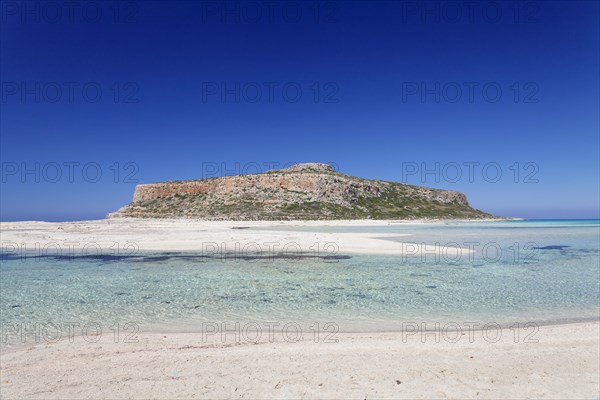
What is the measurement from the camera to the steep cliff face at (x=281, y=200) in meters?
82.8

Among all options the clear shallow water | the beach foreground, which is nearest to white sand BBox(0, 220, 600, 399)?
the beach foreground

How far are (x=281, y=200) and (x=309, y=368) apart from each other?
81465 millimetres

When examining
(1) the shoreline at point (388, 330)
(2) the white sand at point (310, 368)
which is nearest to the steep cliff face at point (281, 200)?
(1) the shoreline at point (388, 330)

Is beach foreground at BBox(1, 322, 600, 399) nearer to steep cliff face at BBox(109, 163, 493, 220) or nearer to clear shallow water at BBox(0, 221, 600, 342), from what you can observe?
clear shallow water at BBox(0, 221, 600, 342)

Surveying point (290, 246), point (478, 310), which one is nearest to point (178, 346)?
point (478, 310)

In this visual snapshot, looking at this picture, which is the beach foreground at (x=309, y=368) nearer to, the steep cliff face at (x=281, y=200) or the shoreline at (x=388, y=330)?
the shoreline at (x=388, y=330)

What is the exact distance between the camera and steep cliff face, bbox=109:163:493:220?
8281cm

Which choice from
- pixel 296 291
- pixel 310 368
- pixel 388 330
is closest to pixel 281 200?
pixel 296 291

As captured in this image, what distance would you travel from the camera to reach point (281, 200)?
8812 centimetres

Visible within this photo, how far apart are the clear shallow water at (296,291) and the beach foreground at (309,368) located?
1804 millimetres

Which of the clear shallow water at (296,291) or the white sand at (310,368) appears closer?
the white sand at (310,368)

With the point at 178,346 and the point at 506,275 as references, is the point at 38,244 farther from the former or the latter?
the point at 506,275

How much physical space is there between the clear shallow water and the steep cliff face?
180 feet

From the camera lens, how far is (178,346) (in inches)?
324
